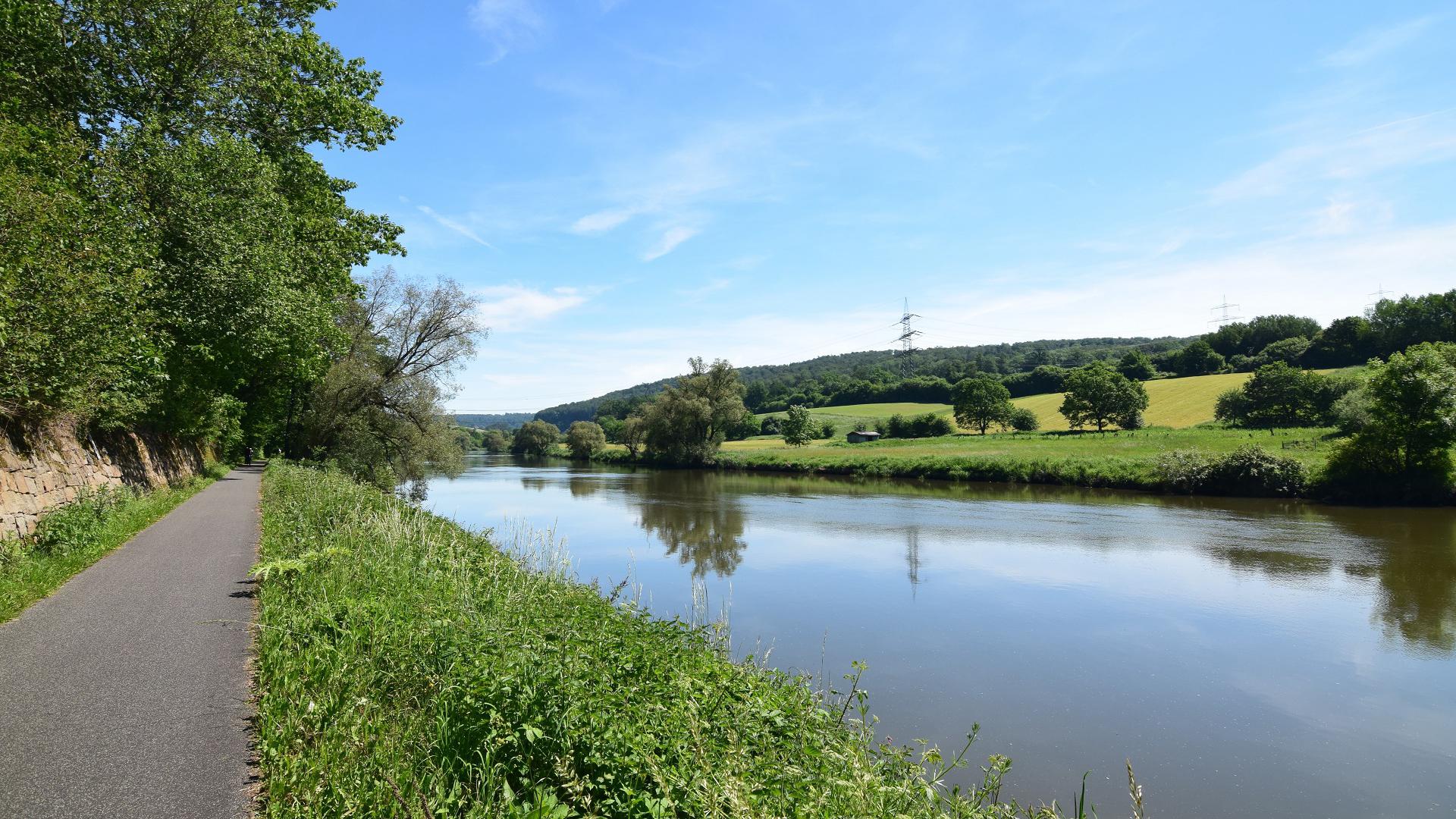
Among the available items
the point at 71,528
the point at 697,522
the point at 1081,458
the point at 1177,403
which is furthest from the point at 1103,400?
the point at 71,528

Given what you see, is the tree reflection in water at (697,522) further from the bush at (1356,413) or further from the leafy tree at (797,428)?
the leafy tree at (797,428)

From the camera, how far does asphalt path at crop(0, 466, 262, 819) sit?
3.71 metres

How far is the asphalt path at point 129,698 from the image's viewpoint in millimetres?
3705

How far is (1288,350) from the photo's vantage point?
7544cm

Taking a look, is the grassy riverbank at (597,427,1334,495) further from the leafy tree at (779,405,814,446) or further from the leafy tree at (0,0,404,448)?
the leafy tree at (0,0,404,448)

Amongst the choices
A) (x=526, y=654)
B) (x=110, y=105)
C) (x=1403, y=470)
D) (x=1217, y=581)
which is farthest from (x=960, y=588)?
(x=1403, y=470)

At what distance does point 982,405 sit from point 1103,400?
1177 cm

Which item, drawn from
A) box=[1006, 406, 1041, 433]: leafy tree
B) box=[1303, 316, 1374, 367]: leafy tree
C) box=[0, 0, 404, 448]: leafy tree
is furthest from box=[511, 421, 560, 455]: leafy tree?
box=[1303, 316, 1374, 367]: leafy tree

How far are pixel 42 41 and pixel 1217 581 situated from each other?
84.8 feet

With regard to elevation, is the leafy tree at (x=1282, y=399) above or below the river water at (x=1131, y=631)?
above

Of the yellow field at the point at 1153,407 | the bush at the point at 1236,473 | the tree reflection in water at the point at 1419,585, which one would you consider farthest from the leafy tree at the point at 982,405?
the tree reflection in water at the point at 1419,585

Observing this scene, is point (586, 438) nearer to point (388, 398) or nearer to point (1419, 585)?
point (388, 398)

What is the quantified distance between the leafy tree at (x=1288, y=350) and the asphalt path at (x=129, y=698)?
9098 centimetres

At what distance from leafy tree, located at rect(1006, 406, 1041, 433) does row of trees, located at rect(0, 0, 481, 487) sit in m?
67.1
